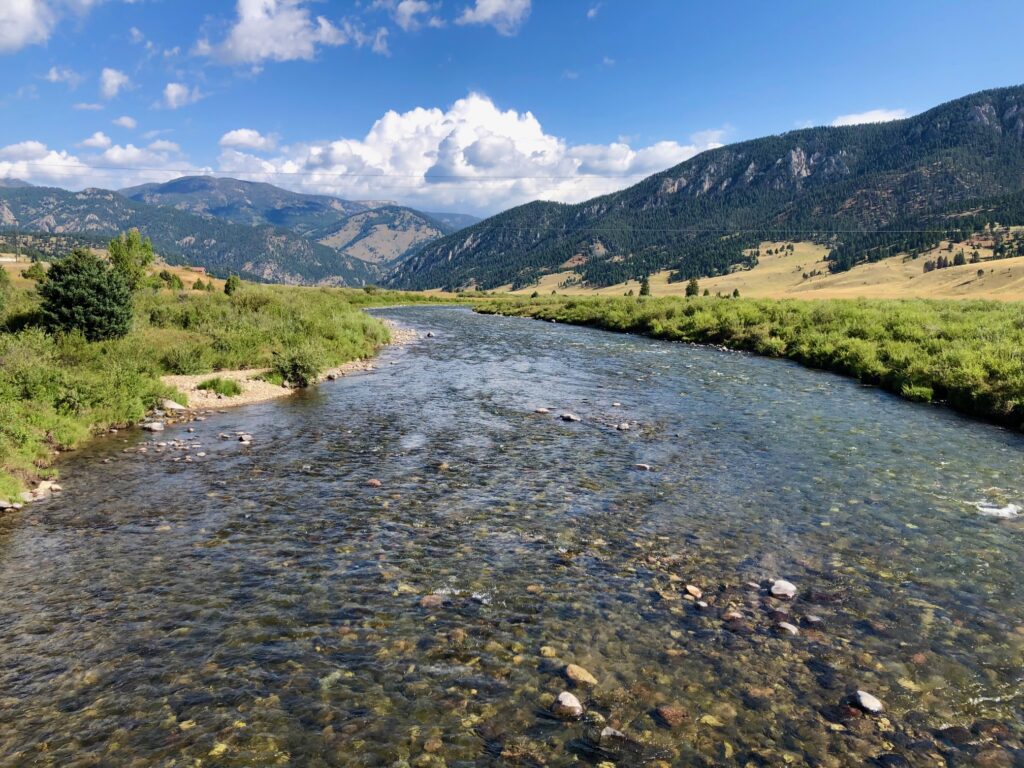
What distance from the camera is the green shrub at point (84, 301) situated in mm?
27484

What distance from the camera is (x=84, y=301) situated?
2775 cm

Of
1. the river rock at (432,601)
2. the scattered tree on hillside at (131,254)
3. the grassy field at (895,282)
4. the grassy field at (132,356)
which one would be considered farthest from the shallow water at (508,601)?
the grassy field at (895,282)

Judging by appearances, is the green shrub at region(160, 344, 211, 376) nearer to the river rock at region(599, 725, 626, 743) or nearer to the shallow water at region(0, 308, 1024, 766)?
the shallow water at region(0, 308, 1024, 766)

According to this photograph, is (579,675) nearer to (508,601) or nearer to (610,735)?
(610,735)

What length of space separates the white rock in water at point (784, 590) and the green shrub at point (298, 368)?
24.4 metres

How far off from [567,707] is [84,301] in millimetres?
31117

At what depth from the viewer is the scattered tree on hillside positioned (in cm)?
7294

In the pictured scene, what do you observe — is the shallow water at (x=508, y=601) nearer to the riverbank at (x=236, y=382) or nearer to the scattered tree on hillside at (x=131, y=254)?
the riverbank at (x=236, y=382)

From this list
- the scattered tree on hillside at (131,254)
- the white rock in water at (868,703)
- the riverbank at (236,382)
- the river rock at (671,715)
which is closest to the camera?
the river rock at (671,715)

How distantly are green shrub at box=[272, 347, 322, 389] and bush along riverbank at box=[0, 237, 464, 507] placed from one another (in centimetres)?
5

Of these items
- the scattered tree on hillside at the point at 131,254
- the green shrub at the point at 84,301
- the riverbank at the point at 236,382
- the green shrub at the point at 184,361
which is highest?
the scattered tree on hillside at the point at 131,254

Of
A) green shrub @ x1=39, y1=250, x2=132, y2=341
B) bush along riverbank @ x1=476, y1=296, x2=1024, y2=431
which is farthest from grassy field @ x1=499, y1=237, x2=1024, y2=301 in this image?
green shrub @ x1=39, y1=250, x2=132, y2=341

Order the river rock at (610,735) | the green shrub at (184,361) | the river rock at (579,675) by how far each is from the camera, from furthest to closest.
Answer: the green shrub at (184,361), the river rock at (579,675), the river rock at (610,735)

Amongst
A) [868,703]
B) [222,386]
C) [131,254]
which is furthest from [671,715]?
[131,254]
